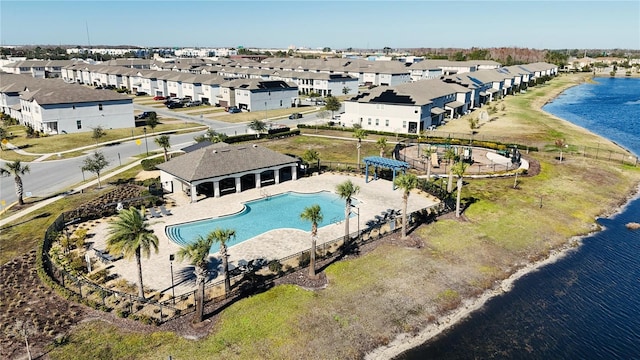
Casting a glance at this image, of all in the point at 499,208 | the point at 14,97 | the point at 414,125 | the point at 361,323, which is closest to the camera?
the point at 361,323

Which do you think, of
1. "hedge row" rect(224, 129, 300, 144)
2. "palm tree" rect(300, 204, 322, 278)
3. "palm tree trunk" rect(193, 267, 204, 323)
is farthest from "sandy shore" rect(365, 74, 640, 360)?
"hedge row" rect(224, 129, 300, 144)

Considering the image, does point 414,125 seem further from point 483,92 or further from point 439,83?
point 483,92

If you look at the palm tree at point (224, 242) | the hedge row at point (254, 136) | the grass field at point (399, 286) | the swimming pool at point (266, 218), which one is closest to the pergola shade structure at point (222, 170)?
the swimming pool at point (266, 218)

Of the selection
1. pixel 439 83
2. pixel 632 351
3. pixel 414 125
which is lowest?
pixel 632 351

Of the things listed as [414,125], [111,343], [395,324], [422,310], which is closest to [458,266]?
[422,310]

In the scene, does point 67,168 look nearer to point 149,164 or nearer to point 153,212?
point 149,164

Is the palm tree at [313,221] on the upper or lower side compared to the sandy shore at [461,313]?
upper

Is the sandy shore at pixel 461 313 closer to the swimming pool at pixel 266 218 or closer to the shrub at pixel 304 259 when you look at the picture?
the shrub at pixel 304 259

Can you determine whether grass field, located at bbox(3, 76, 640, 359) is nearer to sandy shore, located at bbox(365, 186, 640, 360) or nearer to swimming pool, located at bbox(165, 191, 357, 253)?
sandy shore, located at bbox(365, 186, 640, 360)
